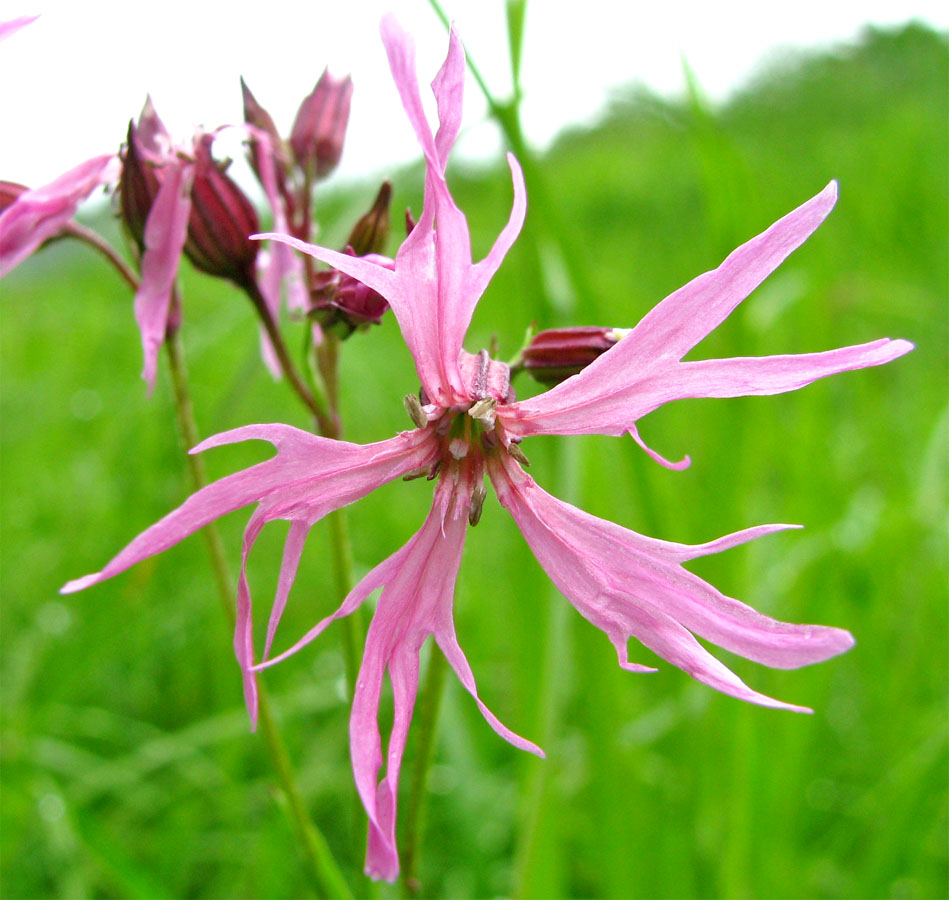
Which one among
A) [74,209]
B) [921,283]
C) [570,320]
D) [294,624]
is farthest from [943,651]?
[921,283]

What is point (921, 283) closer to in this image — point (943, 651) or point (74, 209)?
point (943, 651)

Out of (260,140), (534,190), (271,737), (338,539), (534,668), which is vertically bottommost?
(534,668)

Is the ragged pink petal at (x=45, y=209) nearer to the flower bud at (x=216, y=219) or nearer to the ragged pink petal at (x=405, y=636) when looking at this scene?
the flower bud at (x=216, y=219)

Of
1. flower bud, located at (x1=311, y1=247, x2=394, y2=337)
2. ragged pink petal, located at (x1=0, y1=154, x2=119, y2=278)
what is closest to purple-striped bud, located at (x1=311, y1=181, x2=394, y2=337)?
flower bud, located at (x1=311, y1=247, x2=394, y2=337)

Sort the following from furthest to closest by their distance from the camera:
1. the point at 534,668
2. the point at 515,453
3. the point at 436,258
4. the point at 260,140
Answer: the point at 534,668
the point at 260,140
the point at 515,453
the point at 436,258

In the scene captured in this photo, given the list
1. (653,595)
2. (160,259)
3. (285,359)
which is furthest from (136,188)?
(653,595)

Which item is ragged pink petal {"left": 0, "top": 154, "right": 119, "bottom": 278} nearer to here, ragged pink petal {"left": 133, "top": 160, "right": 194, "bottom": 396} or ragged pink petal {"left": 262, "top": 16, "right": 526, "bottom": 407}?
ragged pink petal {"left": 133, "top": 160, "right": 194, "bottom": 396}

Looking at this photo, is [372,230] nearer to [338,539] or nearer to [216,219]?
[216,219]
